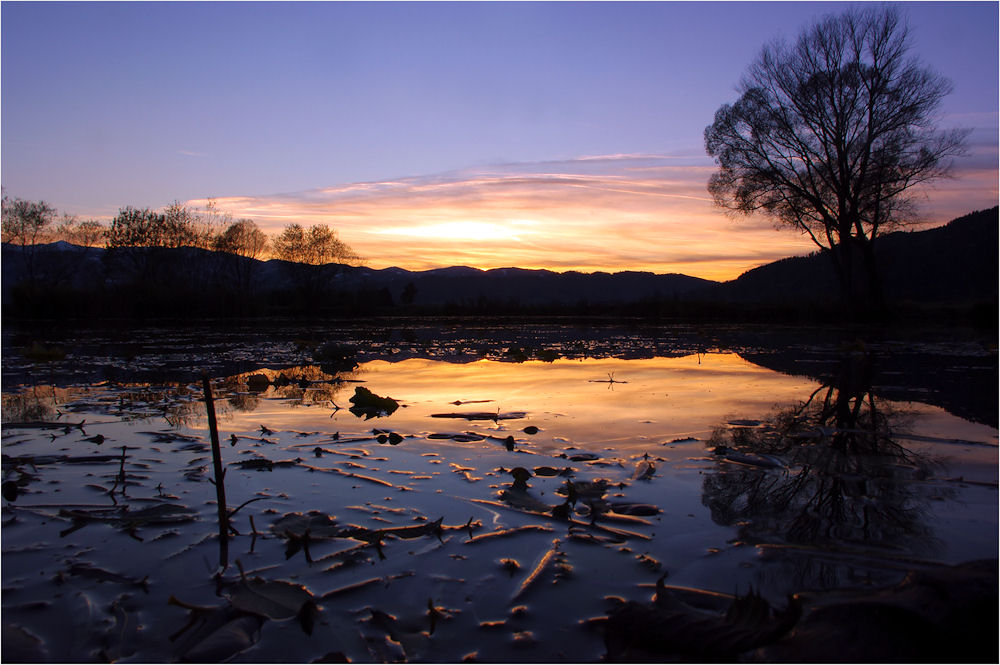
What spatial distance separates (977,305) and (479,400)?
74.8ft

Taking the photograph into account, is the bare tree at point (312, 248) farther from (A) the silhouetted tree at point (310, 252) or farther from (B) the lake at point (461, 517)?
(B) the lake at point (461, 517)

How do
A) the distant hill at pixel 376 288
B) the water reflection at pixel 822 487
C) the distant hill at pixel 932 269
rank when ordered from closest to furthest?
the water reflection at pixel 822 487 → the distant hill at pixel 376 288 → the distant hill at pixel 932 269

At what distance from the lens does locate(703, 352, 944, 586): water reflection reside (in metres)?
1.89

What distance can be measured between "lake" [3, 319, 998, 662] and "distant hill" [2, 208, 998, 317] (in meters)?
21.1

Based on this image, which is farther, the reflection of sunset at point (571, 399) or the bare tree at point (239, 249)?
the bare tree at point (239, 249)

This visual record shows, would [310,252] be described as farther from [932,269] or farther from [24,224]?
[932,269]

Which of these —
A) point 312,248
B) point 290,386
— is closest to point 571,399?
point 290,386

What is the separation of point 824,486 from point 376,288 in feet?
211

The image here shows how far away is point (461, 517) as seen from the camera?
217 cm

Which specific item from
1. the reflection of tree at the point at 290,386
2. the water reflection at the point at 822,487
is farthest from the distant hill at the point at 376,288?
the water reflection at the point at 822,487

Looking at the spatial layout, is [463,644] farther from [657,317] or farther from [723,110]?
[657,317]

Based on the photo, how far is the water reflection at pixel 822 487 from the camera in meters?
1.89

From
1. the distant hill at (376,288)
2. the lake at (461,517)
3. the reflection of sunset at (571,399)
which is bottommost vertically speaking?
the lake at (461,517)

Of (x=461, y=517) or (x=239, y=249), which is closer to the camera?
(x=461, y=517)
